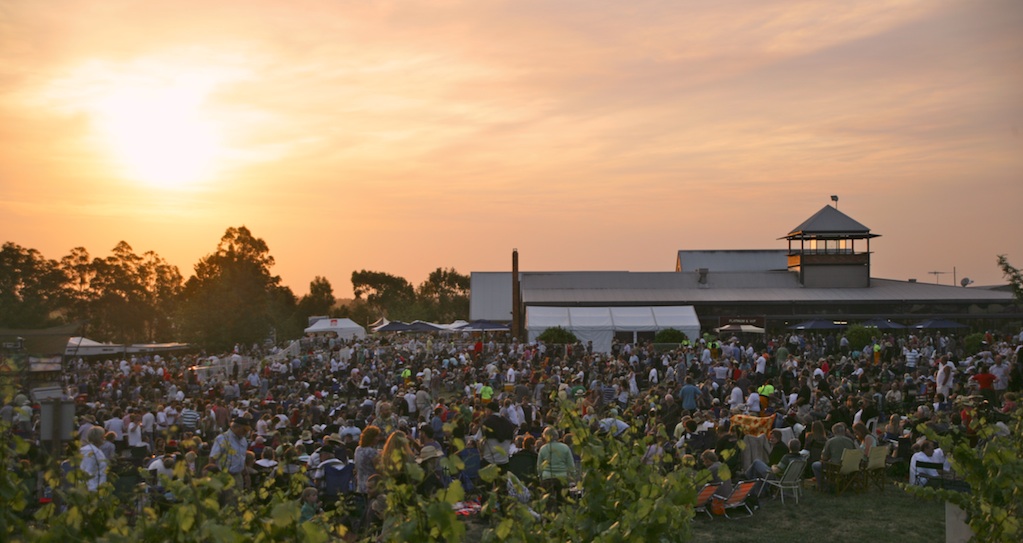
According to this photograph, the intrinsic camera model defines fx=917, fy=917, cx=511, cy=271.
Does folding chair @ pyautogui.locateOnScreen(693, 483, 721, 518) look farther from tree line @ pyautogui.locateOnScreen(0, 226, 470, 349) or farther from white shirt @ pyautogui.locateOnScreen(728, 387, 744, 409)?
tree line @ pyautogui.locateOnScreen(0, 226, 470, 349)

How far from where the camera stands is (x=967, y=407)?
574 inches

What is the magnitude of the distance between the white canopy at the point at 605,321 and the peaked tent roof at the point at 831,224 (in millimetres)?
13205

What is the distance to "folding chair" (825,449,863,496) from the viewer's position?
12477 millimetres

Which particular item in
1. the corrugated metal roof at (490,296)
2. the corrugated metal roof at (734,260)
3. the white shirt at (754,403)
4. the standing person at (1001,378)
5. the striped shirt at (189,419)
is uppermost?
the corrugated metal roof at (734,260)

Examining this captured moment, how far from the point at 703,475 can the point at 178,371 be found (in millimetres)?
27134

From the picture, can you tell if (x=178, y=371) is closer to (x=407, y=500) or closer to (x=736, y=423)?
(x=736, y=423)

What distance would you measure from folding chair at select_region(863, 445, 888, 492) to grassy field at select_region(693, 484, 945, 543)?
28 centimetres

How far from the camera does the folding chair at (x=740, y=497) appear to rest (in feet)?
37.3

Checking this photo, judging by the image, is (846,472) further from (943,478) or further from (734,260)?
(734,260)

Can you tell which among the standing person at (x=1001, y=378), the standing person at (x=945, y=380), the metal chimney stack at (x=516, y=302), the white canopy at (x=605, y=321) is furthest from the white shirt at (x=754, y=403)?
the metal chimney stack at (x=516, y=302)

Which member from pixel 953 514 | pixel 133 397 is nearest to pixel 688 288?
pixel 133 397

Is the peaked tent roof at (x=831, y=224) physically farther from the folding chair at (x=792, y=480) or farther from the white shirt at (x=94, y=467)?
the white shirt at (x=94, y=467)

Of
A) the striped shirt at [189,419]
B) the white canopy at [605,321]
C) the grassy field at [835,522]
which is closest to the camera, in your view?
the grassy field at [835,522]

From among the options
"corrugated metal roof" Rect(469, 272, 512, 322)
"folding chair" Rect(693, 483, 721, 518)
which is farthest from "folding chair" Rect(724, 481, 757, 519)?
"corrugated metal roof" Rect(469, 272, 512, 322)
